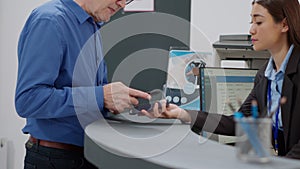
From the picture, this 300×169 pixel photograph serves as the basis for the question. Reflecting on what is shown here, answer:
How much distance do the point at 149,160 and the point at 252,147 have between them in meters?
0.20

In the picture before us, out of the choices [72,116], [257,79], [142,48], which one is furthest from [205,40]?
[72,116]

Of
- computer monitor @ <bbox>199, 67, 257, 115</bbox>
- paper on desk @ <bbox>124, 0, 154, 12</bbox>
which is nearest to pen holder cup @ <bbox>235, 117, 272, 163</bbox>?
computer monitor @ <bbox>199, 67, 257, 115</bbox>

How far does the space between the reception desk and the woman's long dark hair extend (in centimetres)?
68

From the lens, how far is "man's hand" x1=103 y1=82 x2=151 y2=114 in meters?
1.24

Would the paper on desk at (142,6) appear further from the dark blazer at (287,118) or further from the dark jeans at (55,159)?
the dark jeans at (55,159)

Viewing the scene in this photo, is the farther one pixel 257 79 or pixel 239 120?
pixel 257 79

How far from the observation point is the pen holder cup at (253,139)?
67 centimetres

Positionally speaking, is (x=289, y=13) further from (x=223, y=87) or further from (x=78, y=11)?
(x=78, y=11)

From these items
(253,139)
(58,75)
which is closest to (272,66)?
(58,75)

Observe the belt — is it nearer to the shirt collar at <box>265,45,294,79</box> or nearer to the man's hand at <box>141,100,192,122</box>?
the man's hand at <box>141,100,192,122</box>

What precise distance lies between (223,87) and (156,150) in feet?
3.39

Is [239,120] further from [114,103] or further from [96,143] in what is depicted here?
[114,103]

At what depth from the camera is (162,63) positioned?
2512 mm

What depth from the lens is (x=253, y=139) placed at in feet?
2.22
